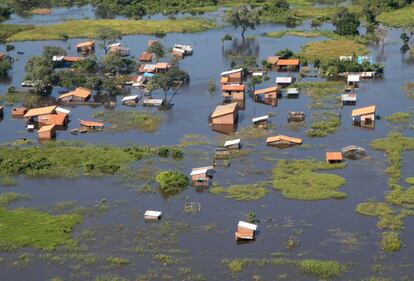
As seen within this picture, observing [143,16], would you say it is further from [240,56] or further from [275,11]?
[240,56]

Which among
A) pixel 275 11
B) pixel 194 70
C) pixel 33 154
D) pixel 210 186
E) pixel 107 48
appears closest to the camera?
pixel 210 186

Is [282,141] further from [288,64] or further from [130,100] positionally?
[288,64]

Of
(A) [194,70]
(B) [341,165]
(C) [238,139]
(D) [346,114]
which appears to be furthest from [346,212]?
(A) [194,70]

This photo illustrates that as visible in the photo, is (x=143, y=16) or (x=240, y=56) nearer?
(x=240, y=56)

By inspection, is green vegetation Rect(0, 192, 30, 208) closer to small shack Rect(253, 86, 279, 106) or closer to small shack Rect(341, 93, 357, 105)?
small shack Rect(253, 86, 279, 106)

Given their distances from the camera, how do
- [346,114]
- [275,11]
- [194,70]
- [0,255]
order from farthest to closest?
Answer: [275,11], [194,70], [346,114], [0,255]
